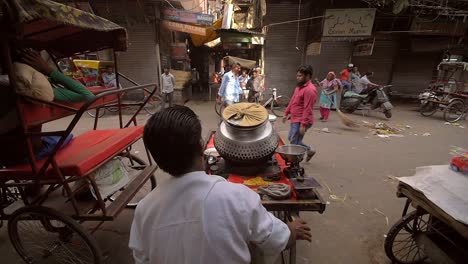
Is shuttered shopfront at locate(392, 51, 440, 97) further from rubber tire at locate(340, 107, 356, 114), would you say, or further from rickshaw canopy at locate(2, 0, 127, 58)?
rickshaw canopy at locate(2, 0, 127, 58)

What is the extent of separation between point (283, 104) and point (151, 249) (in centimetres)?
1152

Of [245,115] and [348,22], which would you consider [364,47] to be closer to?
[348,22]

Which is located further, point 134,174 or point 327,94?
point 327,94

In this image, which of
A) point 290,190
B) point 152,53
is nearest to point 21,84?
point 290,190

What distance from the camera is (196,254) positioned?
3.13 ft

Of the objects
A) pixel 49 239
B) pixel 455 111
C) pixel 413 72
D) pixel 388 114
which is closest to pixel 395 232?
pixel 49 239

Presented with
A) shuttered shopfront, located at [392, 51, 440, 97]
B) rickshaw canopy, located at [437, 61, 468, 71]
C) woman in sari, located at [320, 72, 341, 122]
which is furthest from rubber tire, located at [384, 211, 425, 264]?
shuttered shopfront, located at [392, 51, 440, 97]

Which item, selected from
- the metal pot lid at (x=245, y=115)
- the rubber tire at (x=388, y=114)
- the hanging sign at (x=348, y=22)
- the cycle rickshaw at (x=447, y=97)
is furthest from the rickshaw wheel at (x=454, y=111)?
the metal pot lid at (x=245, y=115)

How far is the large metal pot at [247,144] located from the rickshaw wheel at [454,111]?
1008cm

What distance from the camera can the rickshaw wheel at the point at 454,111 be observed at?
348 inches

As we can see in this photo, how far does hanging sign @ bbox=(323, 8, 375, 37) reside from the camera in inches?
377

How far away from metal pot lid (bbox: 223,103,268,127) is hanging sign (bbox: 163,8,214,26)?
325 inches

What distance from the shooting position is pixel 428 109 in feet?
32.3

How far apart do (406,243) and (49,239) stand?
4.48 meters
